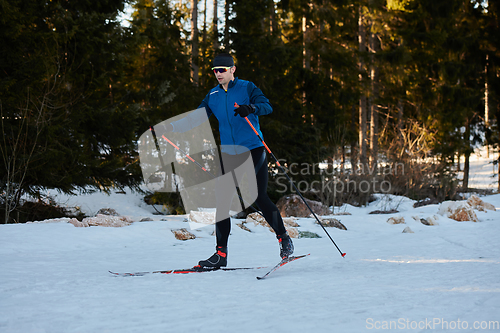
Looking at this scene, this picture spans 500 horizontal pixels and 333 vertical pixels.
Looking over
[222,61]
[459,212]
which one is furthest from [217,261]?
[459,212]

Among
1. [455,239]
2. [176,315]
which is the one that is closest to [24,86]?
[176,315]

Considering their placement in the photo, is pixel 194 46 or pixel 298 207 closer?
pixel 298 207

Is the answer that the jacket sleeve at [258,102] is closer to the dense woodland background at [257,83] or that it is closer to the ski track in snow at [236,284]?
the ski track in snow at [236,284]

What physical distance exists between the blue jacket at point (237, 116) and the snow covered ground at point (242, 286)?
3.45 ft

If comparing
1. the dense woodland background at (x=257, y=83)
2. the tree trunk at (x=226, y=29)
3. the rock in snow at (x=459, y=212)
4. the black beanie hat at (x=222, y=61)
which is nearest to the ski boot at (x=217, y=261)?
the black beanie hat at (x=222, y=61)

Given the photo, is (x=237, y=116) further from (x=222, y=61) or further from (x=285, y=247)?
(x=285, y=247)

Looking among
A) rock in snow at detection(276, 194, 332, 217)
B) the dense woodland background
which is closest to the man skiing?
the dense woodland background

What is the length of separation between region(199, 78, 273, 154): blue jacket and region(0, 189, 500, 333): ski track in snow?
1055 millimetres

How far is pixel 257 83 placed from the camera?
1139cm

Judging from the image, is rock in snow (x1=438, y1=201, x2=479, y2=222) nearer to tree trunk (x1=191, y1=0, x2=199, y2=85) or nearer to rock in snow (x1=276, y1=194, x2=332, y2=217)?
rock in snow (x1=276, y1=194, x2=332, y2=217)

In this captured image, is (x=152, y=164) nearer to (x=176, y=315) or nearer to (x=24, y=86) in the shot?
(x=24, y=86)

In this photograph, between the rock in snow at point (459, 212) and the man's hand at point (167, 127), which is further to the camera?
the rock in snow at point (459, 212)

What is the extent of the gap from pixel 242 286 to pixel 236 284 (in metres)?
0.07

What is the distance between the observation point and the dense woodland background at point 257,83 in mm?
7043
